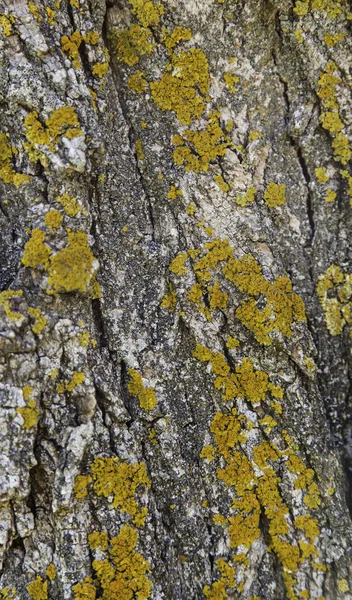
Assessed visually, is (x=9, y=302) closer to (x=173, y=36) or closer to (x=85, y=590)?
(x=85, y=590)

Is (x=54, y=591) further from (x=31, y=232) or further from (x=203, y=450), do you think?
(x=31, y=232)

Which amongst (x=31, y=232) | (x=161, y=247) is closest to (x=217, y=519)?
(x=161, y=247)

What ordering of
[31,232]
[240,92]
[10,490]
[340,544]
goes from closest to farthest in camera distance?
[10,490] < [31,232] < [340,544] < [240,92]

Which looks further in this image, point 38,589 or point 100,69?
point 100,69

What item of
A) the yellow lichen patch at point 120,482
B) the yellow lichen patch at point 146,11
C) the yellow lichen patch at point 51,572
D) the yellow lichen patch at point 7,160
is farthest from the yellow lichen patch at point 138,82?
the yellow lichen patch at point 51,572

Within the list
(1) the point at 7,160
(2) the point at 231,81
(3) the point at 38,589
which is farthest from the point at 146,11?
(3) the point at 38,589

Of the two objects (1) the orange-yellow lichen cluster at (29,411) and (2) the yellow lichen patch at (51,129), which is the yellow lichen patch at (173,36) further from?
(1) the orange-yellow lichen cluster at (29,411)

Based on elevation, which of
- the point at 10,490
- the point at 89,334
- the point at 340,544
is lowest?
the point at 340,544
